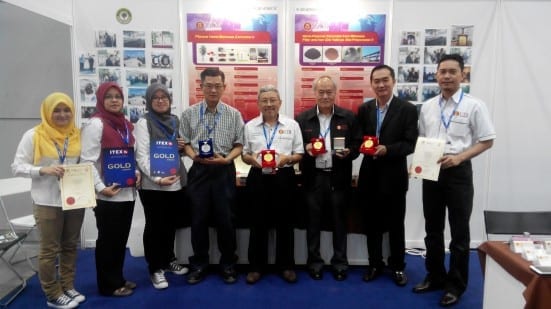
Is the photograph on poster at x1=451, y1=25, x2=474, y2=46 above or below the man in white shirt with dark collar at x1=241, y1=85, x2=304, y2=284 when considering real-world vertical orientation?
above

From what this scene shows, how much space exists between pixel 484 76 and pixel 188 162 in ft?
11.2

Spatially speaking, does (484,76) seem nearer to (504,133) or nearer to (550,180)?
(504,133)

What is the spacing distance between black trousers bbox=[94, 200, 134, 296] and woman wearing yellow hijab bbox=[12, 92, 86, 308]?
0.60ft

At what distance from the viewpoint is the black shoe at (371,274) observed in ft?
10.1

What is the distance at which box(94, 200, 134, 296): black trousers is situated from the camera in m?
2.62

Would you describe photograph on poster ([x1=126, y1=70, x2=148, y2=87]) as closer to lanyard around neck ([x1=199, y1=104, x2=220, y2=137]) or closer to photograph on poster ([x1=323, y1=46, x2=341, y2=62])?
lanyard around neck ([x1=199, y1=104, x2=220, y2=137])

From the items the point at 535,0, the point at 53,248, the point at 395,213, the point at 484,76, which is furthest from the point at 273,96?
the point at 535,0

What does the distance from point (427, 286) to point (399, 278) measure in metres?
0.23

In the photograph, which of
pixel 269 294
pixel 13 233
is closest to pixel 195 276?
pixel 269 294

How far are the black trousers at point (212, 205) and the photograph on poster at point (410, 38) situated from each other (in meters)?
2.36

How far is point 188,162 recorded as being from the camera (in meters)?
3.92

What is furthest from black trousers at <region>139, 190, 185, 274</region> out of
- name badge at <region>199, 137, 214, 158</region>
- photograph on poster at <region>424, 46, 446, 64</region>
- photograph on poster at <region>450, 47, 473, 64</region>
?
photograph on poster at <region>450, 47, 473, 64</region>

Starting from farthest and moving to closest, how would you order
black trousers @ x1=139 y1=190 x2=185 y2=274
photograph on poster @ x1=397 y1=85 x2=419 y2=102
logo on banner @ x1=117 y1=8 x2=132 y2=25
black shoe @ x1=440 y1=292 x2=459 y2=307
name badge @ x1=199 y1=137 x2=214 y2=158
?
photograph on poster @ x1=397 y1=85 x2=419 y2=102 → logo on banner @ x1=117 y1=8 x2=132 y2=25 → black trousers @ x1=139 y1=190 x2=185 y2=274 → name badge @ x1=199 y1=137 x2=214 y2=158 → black shoe @ x1=440 y1=292 x2=459 y2=307

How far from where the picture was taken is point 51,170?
2316 millimetres
